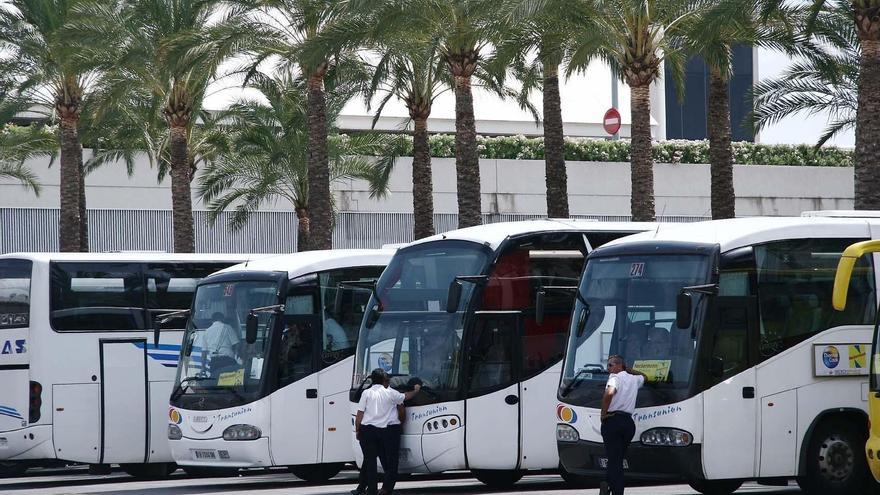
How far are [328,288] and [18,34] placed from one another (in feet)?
52.5

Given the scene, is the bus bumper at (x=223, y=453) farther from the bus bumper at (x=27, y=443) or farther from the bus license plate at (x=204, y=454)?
the bus bumper at (x=27, y=443)

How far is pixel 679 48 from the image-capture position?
26.2 meters

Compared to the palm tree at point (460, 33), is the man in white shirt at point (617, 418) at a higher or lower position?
lower

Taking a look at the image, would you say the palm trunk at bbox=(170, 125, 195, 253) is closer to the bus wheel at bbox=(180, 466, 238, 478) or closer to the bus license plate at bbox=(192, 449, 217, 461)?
the bus wheel at bbox=(180, 466, 238, 478)

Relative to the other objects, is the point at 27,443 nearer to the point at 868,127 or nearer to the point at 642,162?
the point at 642,162

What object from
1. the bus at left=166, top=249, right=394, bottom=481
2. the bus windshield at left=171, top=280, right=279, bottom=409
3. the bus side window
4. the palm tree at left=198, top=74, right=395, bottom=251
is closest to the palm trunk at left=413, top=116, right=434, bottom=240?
the palm tree at left=198, top=74, right=395, bottom=251

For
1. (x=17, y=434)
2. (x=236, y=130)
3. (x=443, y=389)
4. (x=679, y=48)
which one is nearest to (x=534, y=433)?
(x=443, y=389)

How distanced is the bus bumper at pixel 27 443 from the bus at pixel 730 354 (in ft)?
27.0

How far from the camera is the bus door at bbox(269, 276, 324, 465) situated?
17.8 metres

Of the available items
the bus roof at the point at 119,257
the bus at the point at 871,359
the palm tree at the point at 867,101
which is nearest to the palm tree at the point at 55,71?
the bus roof at the point at 119,257

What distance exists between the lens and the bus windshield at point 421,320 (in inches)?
637

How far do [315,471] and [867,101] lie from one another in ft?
35.1

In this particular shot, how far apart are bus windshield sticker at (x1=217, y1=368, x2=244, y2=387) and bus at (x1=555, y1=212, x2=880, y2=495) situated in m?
5.00

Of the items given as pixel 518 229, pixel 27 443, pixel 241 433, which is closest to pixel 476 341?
pixel 518 229
